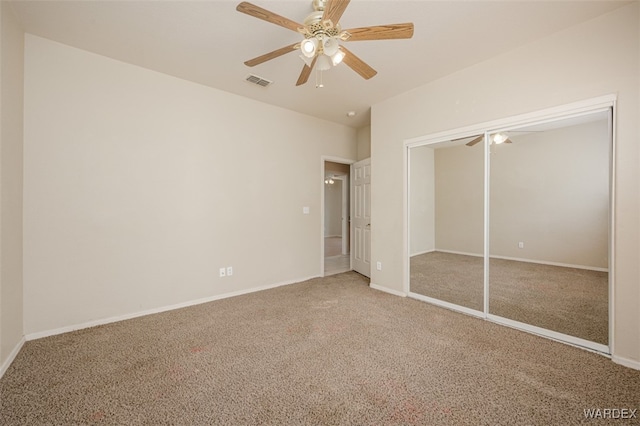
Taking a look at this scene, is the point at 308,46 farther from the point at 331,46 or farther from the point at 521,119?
the point at 521,119

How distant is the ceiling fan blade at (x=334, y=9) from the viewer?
153cm

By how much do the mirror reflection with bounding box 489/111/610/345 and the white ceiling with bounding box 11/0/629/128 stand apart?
0.94m

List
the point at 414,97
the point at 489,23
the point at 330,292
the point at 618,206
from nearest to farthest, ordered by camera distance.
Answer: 1. the point at 618,206
2. the point at 489,23
3. the point at 414,97
4. the point at 330,292

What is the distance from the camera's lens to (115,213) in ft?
9.32

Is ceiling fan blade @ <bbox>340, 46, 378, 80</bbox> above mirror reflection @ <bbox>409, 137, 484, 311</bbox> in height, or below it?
above

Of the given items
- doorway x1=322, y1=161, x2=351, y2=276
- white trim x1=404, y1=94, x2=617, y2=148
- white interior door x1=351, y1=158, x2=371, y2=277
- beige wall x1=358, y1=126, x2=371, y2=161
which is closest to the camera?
white trim x1=404, y1=94, x2=617, y2=148

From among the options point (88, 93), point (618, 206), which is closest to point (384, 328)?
point (618, 206)

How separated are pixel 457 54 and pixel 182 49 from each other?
285cm

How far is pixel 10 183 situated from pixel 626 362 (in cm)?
522

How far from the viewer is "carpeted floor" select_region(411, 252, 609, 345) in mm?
2355

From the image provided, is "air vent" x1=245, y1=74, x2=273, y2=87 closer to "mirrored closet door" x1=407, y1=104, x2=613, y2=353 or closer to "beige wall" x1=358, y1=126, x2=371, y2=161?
"mirrored closet door" x1=407, y1=104, x2=613, y2=353

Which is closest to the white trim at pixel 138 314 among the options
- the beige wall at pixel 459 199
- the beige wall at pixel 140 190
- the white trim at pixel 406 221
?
the beige wall at pixel 140 190

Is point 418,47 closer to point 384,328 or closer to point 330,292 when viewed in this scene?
point 384,328

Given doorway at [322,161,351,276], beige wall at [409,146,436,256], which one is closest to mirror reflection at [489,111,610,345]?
beige wall at [409,146,436,256]
